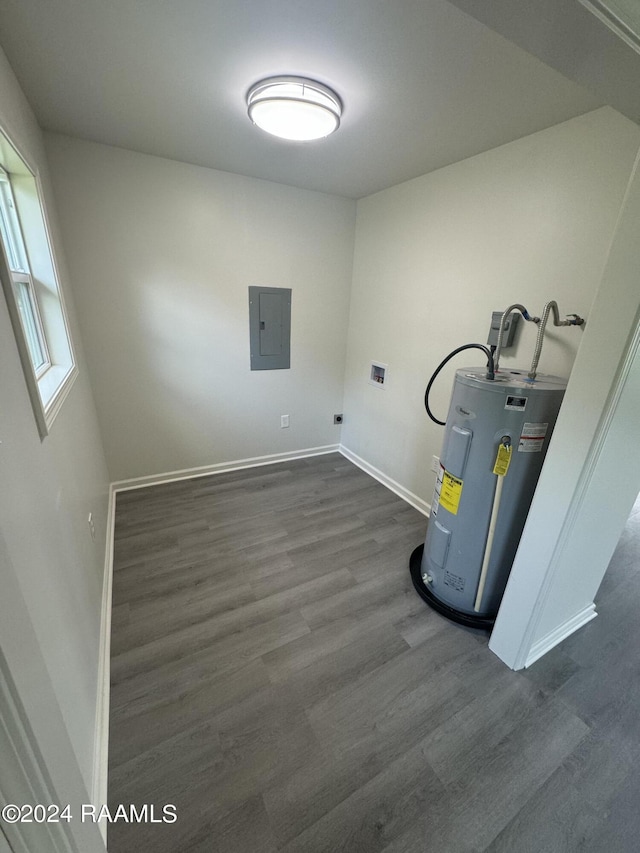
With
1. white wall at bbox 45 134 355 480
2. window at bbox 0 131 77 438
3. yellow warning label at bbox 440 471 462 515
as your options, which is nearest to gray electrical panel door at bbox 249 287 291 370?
white wall at bbox 45 134 355 480

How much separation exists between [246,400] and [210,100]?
1966 millimetres

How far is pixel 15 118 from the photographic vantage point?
135 centimetres

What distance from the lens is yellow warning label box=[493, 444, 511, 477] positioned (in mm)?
1412

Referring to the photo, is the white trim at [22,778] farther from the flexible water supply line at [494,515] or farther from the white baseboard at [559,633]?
the white baseboard at [559,633]

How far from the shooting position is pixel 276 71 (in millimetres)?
1304

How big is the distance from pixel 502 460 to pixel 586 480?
299mm

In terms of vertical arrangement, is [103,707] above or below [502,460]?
below

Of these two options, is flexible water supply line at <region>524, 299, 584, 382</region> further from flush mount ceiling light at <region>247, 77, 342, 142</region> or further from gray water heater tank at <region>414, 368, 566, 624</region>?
flush mount ceiling light at <region>247, 77, 342, 142</region>

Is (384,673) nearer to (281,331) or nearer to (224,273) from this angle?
(281,331)

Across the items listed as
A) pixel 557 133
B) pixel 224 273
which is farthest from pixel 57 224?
pixel 557 133

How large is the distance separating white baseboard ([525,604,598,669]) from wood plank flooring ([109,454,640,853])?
0.14ft

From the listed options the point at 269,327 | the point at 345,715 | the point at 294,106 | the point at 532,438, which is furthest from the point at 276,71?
the point at 345,715

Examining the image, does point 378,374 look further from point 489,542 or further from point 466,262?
point 489,542

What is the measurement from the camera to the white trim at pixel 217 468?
2717mm
